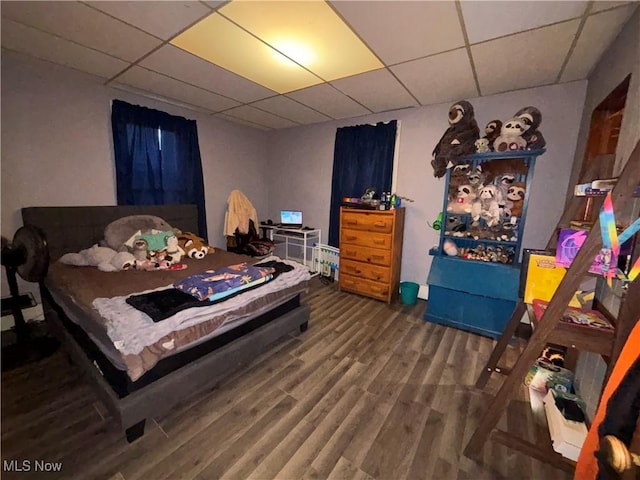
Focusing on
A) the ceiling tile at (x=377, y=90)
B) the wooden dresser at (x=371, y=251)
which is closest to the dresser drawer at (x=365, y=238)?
the wooden dresser at (x=371, y=251)

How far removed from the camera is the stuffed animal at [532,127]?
95.3 inches

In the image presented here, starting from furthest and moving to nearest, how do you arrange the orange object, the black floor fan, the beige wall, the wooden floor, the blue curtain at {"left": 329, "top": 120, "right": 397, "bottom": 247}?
the blue curtain at {"left": 329, "top": 120, "right": 397, "bottom": 247}, the beige wall, the black floor fan, the wooden floor, the orange object

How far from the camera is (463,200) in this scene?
286cm

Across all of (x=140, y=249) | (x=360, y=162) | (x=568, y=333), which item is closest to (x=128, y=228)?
(x=140, y=249)

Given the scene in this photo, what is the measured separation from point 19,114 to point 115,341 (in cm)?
259

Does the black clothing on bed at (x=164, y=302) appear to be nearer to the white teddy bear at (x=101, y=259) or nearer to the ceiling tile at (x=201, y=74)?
the white teddy bear at (x=101, y=259)

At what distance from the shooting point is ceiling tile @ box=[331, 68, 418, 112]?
2.43 meters

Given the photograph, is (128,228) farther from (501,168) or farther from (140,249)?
(501,168)

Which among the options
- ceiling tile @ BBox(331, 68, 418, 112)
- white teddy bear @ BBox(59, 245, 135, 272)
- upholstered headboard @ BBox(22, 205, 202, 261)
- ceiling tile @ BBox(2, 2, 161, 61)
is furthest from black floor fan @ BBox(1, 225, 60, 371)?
ceiling tile @ BBox(331, 68, 418, 112)

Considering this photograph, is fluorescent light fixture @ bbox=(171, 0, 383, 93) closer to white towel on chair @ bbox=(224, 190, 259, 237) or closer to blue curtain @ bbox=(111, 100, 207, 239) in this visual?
blue curtain @ bbox=(111, 100, 207, 239)

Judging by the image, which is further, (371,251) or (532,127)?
(371,251)

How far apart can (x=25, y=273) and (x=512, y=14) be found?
375cm

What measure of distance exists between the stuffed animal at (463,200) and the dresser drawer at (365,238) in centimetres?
80

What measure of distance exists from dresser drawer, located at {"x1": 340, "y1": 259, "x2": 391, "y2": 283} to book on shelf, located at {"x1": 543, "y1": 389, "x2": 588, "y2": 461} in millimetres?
1814
